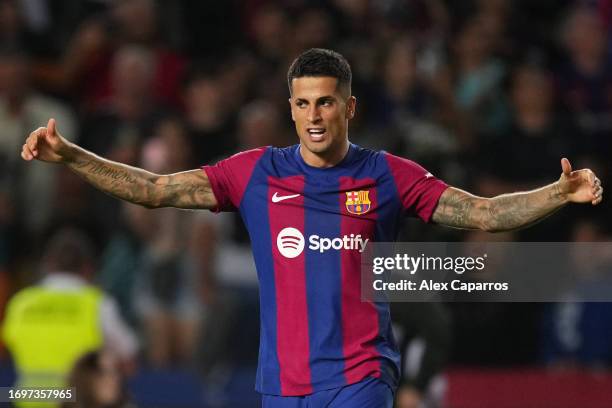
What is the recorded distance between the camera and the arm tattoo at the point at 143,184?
631 centimetres

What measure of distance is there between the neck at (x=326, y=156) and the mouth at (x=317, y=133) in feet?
0.38

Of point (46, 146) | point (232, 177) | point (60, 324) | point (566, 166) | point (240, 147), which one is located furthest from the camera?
point (240, 147)

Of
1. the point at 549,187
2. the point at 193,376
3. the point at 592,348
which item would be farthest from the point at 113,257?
the point at 549,187

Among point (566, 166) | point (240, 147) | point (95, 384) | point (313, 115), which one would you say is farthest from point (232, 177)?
point (240, 147)

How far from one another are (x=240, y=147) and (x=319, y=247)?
17.6 ft

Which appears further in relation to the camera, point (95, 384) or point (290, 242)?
point (95, 384)

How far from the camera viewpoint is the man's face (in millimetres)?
6074

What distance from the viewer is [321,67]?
20.1ft

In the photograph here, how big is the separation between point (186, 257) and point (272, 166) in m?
4.44

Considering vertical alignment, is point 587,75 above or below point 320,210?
above

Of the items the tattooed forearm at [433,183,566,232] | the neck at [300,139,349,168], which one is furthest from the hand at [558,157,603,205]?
the neck at [300,139,349,168]

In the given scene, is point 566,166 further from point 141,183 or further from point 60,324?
point 60,324

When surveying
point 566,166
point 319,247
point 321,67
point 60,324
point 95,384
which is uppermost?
point 321,67

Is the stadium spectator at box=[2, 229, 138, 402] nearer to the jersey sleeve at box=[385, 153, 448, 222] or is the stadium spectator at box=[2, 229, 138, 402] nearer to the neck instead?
the neck
